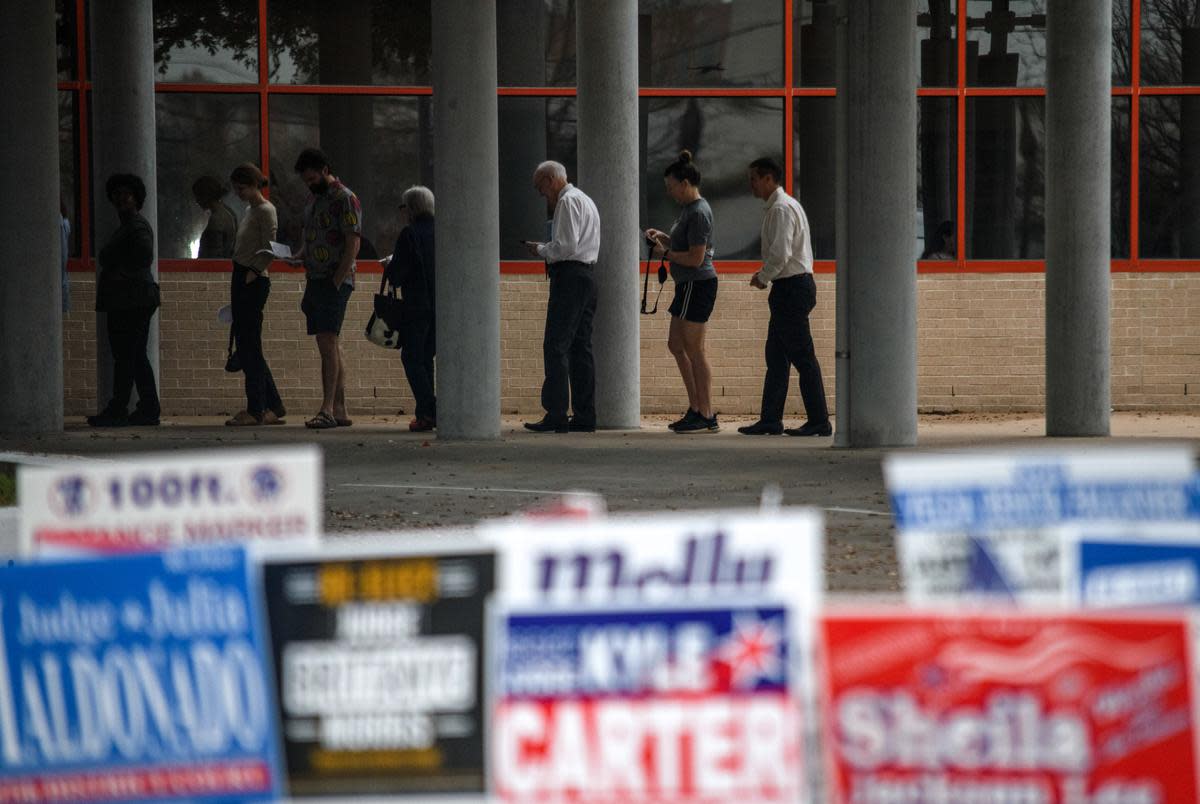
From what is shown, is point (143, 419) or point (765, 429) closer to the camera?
point (765, 429)

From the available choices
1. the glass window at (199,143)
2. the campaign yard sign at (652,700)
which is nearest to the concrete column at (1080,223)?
the glass window at (199,143)

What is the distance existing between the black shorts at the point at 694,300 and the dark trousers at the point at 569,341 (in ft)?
2.19

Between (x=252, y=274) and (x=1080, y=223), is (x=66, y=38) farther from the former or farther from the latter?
(x=1080, y=223)

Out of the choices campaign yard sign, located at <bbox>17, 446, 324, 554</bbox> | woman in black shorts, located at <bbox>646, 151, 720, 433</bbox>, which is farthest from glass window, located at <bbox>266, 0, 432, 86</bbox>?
campaign yard sign, located at <bbox>17, 446, 324, 554</bbox>

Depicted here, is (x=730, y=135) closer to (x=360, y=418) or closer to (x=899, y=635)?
(x=360, y=418)

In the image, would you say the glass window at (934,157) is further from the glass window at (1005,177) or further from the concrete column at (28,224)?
the concrete column at (28,224)

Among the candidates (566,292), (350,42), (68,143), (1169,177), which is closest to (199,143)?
(68,143)

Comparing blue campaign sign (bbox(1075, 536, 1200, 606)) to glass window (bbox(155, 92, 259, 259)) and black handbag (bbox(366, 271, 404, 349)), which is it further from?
glass window (bbox(155, 92, 259, 259))

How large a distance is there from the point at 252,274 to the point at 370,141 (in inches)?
138

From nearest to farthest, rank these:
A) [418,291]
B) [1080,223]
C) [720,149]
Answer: [1080,223] → [418,291] → [720,149]

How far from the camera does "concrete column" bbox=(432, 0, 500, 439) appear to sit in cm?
1399

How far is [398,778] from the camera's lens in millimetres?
3309

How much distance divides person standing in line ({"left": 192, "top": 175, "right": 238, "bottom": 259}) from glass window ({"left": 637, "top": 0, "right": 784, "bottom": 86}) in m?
3.82

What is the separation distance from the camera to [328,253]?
14.6m
